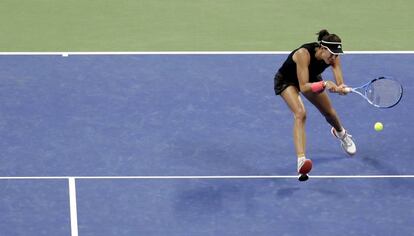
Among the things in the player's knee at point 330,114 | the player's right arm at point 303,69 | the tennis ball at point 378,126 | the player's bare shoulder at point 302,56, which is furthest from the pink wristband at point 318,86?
the tennis ball at point 378,126

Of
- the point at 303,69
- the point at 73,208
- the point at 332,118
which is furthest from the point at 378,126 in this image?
the point at 73,208

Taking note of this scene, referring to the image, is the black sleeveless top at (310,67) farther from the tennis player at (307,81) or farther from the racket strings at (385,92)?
the racket strings at (385,92)

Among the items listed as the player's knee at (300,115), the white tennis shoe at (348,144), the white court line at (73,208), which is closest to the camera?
the white court line at (73,208)

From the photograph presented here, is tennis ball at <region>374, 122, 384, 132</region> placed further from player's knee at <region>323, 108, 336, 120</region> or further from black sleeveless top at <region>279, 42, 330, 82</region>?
black sleeveless top at <region>279, 42, 330, 82</region>

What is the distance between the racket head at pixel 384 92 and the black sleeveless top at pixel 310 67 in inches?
23.5

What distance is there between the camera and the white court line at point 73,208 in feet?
38.4

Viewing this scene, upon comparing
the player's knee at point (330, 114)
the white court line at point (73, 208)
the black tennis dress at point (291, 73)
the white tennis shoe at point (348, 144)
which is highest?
the black tennis dress at point (291, 73)

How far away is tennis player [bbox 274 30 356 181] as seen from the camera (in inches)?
480

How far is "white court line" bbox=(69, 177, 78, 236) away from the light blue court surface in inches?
1.6

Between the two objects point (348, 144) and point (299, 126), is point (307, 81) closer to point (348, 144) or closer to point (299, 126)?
point (299, 126)

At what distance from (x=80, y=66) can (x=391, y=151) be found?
4.91 m

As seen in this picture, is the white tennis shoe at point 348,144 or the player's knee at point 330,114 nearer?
the player's knee at point 330,114

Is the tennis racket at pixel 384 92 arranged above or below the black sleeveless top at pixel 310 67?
below

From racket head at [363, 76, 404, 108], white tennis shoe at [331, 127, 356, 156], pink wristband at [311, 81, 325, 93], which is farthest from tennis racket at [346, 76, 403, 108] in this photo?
white tennis shoe at [331, 127, 356, 156]
